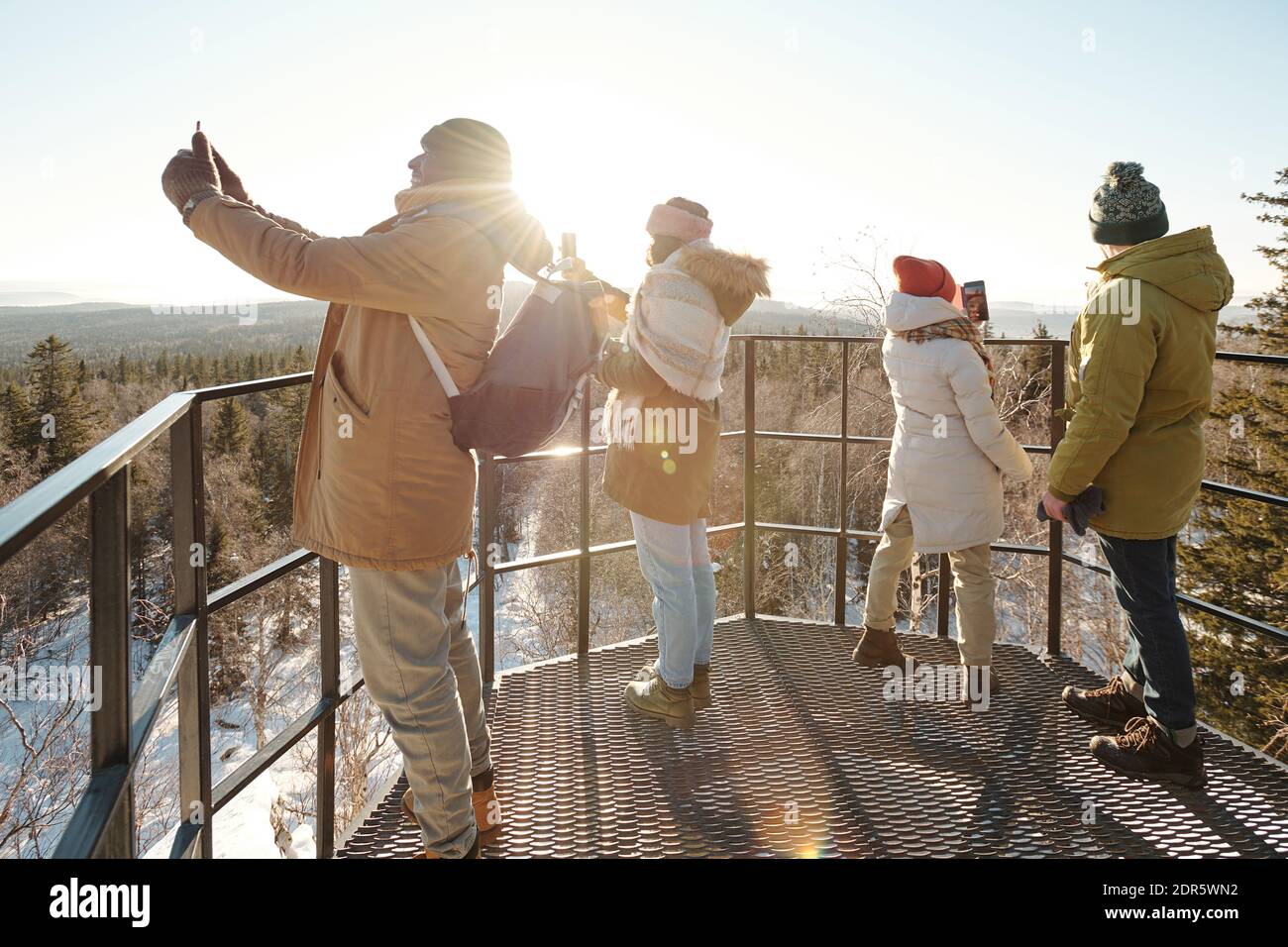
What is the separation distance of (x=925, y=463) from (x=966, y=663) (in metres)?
0.80

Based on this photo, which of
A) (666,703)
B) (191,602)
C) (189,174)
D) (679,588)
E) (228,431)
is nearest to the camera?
(189,174)

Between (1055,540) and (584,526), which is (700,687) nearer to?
(584,526)

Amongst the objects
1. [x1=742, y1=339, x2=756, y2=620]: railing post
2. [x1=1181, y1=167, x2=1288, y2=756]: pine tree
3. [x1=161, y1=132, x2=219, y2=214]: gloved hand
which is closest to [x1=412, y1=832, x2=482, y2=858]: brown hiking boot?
[x1=161, y1=132, x2=219, y2=214]: gloved hand

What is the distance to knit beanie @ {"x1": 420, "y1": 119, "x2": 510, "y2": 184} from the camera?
6.15 ft

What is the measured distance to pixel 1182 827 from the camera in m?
2.55

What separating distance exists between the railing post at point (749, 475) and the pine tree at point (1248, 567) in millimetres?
13956

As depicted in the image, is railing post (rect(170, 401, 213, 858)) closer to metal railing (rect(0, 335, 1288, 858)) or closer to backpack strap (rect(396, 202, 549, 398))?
metal railing (rect(0, 335, 1288, 858))

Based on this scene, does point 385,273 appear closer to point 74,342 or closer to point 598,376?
point 598,376

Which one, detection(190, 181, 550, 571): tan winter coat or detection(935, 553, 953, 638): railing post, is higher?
detection(190, 181, 550, 571): tan winter coat

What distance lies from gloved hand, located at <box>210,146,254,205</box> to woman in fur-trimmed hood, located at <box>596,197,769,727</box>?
3.93ft

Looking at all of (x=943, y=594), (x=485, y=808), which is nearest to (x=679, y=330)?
(x=485, y=808)

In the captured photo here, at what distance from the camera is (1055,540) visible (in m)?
3.92

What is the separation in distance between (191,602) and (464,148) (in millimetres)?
1113
